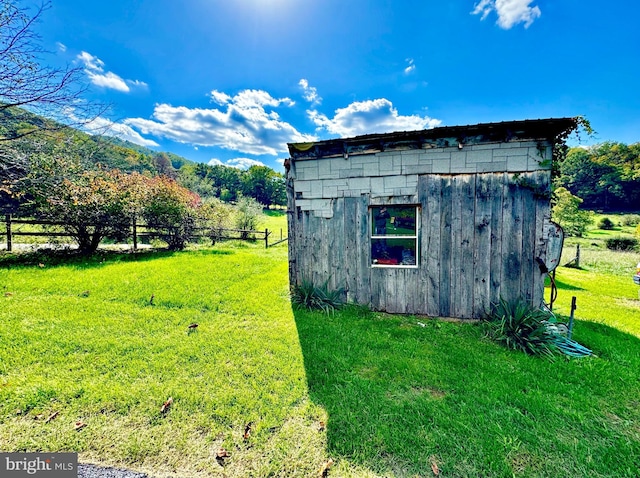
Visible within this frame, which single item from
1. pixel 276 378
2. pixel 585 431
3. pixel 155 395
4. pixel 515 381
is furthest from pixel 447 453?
pixel 155 395

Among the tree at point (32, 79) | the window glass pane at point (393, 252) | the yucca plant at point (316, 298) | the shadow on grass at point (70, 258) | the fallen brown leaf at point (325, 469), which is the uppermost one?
the tree at point (32, 79)

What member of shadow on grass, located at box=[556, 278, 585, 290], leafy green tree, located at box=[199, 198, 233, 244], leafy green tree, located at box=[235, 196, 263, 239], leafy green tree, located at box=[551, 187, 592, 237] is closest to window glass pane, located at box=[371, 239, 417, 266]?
shadow on grass, located at box=[556, 278, 585, 290]

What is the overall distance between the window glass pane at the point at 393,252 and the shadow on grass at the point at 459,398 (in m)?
1.40

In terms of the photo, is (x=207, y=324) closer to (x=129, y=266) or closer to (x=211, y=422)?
(x=211, y=422)

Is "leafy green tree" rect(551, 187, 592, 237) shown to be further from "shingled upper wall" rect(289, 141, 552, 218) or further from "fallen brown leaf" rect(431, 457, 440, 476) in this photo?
"fallen brown leaf" rect(431, 457, 440, 476)

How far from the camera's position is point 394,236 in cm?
500

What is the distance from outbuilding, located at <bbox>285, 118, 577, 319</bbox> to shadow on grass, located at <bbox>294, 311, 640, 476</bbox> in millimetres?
964

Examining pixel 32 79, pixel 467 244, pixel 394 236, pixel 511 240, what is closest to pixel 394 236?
pixel 394 236

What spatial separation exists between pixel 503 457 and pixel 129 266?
9310mm

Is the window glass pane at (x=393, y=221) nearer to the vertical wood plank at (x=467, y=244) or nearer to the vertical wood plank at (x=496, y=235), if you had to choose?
the vertical wood plank at (x=467, y=244)

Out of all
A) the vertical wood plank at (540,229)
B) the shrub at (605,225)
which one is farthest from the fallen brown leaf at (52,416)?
the shrub at (605,225)

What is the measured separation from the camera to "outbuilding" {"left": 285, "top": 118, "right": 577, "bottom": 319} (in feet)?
13.9

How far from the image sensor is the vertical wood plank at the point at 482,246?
4379mm

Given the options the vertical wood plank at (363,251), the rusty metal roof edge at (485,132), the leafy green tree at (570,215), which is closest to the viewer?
the rusty metal roof edge at (485,132)
